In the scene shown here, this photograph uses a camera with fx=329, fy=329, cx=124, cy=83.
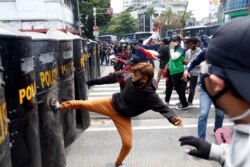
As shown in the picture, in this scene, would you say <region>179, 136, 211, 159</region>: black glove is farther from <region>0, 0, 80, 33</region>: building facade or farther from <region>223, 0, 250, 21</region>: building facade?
<region>223, 0, 250, 21</region>: building facade

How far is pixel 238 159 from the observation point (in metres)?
0.98

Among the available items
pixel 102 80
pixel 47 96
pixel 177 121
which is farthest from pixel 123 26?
pixel 47 96

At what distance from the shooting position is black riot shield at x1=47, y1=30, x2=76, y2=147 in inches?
171

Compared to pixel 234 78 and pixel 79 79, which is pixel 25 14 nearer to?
pixel 79 79

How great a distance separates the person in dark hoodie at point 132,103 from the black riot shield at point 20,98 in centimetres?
117

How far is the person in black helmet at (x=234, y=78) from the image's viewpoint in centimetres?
98

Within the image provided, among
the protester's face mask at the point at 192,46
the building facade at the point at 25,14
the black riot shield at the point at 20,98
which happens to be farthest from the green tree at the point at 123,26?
the black riot shield at the point at 20,98

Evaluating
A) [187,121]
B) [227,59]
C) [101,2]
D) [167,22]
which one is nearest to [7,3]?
[101,2]

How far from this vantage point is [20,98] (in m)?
2.43

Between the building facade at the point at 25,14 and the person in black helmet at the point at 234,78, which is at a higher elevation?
the building facade at the point at 25,14

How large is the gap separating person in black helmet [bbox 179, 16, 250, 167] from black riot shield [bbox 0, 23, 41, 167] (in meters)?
1.63

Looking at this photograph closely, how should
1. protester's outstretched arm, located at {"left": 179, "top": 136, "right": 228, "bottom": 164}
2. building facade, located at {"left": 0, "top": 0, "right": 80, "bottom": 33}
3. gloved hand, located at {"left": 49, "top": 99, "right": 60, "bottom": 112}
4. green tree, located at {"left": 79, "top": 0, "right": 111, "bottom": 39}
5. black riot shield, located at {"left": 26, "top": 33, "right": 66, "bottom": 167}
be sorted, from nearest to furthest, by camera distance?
1. protester's outstretched arm, located at {"left": 179, "top": 136, "right": 228, "bottom": 164}
2. black riot shield, located at {"left": 26, "top": 33, "right": 66, "bottom": 167}
3. gloved hand, located at {"left": 49, "top": 99, "right": 60, "bottom": 112}
4. building facade, located at {"left": 0, "top": 0, "right": 80, "bottom": 33}
5. green tree, located at {"left": 79, "top": 0, "right": 111, "bottom": 39}

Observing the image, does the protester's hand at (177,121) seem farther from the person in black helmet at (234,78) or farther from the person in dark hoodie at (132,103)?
the person in black helmet at (234,78)

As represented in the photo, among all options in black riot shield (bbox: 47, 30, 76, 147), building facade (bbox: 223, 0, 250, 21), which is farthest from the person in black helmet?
building facade (bbox: 223, 0, 250, 21)
